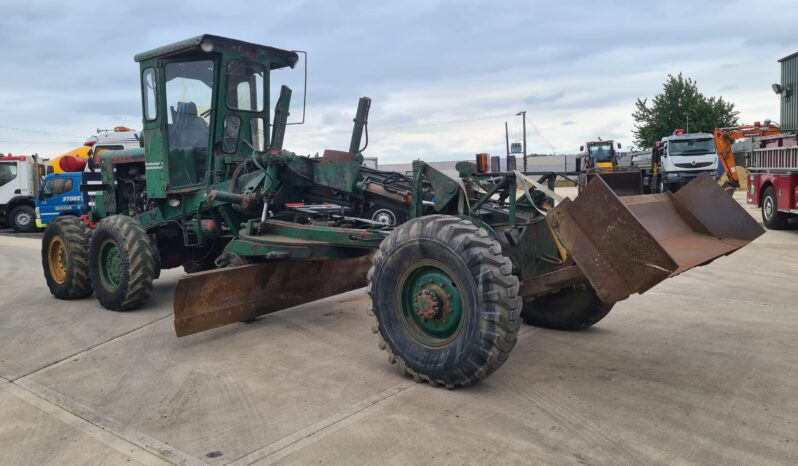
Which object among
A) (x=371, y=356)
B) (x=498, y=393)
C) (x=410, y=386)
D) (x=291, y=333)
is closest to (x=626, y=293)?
(x=498, y=393)

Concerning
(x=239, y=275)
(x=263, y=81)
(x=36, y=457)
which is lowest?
(x=36, y=457)

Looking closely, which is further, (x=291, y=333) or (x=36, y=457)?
(x=291, y=333)

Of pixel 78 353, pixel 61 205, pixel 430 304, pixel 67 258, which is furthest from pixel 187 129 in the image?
pixel 61 205

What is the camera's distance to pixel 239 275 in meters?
5.88

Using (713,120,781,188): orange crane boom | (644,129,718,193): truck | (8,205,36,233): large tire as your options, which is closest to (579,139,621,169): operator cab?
(644,129,718,193): truck

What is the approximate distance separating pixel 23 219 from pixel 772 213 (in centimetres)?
2314

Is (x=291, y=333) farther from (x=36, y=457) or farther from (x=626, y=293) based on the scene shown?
(x=626, y=293)

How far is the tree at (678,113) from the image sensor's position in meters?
45.5

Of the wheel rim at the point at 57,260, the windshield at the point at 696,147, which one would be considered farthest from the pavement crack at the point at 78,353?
the windshield at the point at 696,147

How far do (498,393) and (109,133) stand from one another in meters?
19.0

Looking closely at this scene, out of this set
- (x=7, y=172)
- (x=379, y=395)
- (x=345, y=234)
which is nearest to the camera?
(x=379, y=395)

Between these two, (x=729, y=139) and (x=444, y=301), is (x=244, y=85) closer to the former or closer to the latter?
(x=444, y=301)

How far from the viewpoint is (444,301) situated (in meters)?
4.29

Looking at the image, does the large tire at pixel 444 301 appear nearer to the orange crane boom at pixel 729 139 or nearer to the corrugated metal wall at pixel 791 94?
the orange crane boom at pixel 729 139
